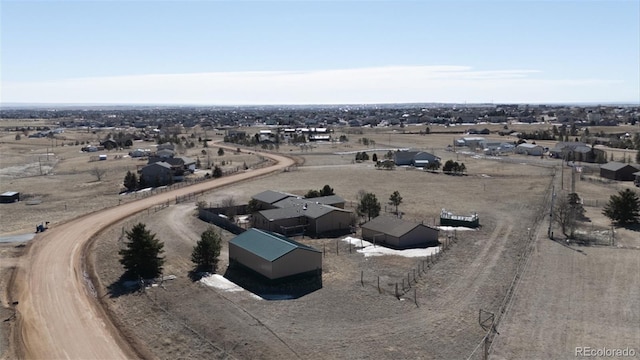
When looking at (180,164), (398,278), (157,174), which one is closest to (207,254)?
(398,278)

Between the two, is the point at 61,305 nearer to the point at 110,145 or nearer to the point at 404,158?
the point at 404,158

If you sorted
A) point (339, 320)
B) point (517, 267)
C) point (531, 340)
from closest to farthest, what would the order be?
point (531, 340), point (339, 320), point (517, 267)

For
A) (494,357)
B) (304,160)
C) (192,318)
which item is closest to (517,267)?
(494,357)

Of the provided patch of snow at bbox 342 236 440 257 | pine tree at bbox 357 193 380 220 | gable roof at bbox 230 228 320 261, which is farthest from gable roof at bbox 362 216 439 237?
gable roof at bbox 230 228 320 261

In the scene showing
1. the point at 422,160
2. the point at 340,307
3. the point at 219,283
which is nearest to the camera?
the point at 340,307

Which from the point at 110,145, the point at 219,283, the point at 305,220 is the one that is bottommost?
the point at 219,283

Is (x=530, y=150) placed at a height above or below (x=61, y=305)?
above

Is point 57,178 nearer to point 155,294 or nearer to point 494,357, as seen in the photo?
point 155,294
